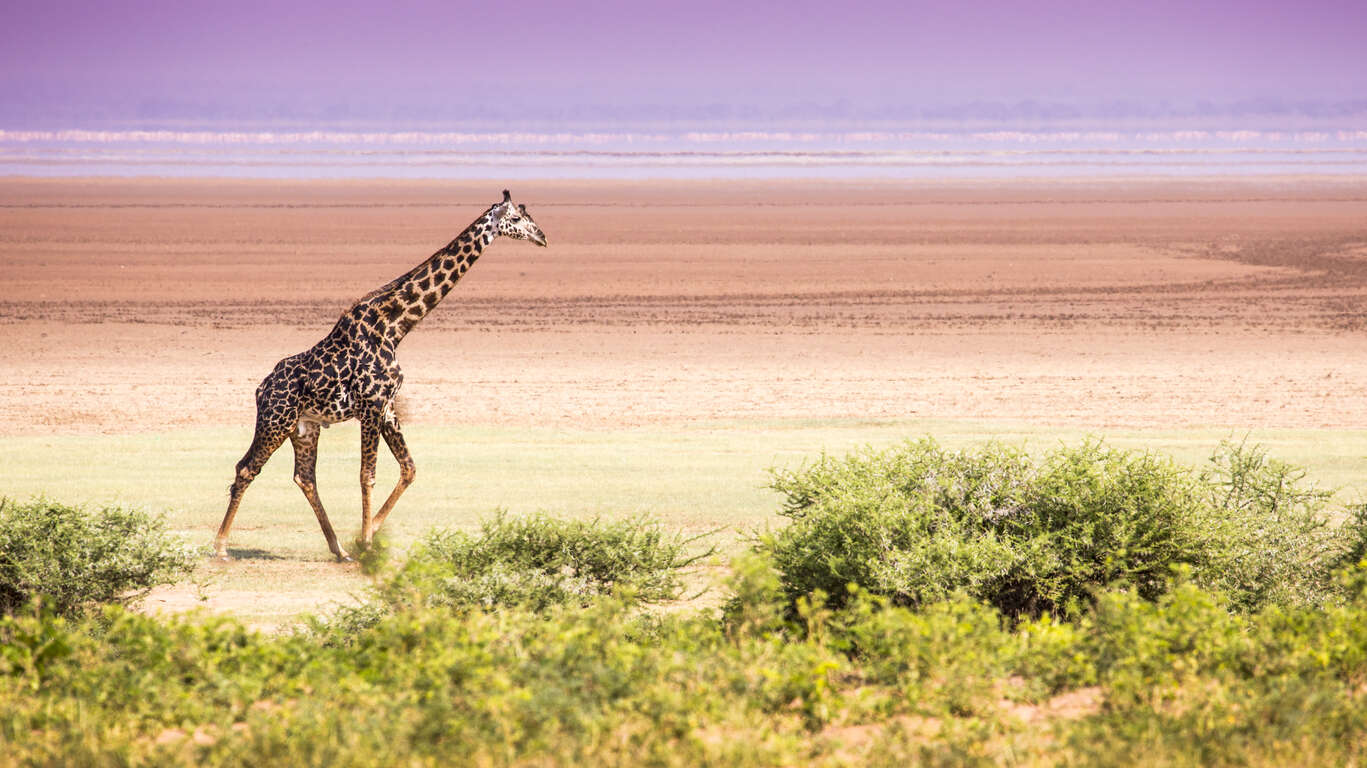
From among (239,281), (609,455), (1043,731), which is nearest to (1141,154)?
(239,281)

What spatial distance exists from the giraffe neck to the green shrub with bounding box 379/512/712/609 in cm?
238

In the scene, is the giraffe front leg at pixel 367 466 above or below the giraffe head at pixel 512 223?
below

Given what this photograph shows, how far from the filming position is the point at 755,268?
4691 cm

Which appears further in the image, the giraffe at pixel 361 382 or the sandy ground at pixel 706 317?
the sandy ground at pixel 706 317

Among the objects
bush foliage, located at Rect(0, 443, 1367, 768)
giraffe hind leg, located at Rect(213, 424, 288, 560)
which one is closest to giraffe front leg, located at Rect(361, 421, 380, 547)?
→ giraffe hind leg, located at Rect(213, 424, 288, 560)

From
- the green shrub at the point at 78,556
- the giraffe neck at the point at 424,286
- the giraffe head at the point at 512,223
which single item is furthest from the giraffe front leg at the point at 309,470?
the giraffe head at the point at 512,223

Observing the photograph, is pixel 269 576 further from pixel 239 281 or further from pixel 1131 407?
pixel 239 281

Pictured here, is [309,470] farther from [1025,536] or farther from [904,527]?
Answer: [1025,536]

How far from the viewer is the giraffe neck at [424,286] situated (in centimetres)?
1197

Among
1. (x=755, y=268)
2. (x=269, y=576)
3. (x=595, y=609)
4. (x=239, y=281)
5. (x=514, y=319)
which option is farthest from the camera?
(x=755, y=268)

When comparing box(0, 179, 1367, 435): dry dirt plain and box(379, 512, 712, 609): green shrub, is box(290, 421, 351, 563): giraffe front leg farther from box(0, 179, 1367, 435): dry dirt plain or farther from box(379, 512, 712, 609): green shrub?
box(0, 179, 1367, 435): dry dirt plain

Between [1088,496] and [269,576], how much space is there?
6750 mm

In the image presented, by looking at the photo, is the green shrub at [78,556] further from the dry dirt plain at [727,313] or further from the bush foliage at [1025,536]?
the dry dirt plain at [727,313]

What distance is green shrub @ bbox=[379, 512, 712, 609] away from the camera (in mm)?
9625
